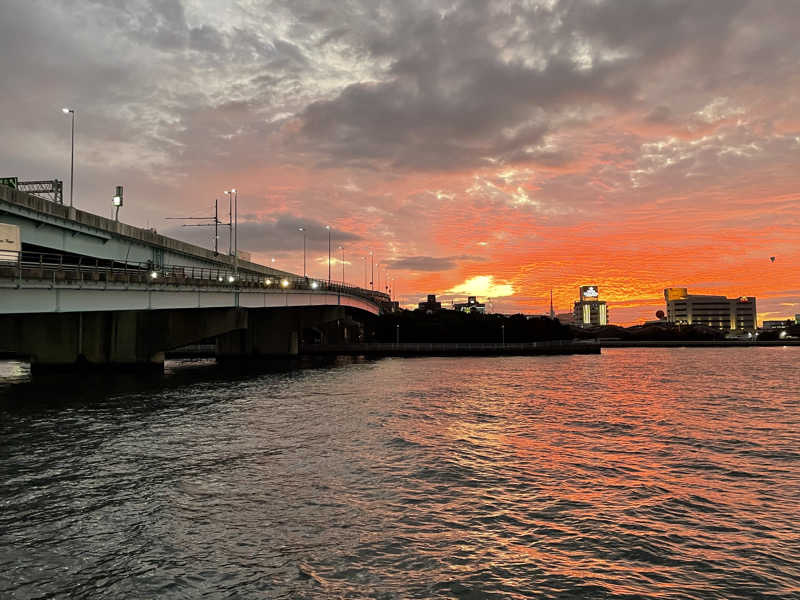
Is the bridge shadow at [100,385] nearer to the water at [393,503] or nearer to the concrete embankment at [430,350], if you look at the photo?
the water at [393,503]

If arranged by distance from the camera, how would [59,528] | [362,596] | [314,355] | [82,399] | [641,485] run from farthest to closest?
[314,355]
[82,399]
[641,485]
[59,528]
[362,596]

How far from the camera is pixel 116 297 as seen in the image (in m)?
43.1

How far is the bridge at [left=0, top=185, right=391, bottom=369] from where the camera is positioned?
38.4 meters

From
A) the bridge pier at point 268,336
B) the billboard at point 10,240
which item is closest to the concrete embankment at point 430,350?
the bridge pier at point 268,336

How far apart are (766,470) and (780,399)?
33.4 metres

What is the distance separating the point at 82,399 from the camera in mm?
43562

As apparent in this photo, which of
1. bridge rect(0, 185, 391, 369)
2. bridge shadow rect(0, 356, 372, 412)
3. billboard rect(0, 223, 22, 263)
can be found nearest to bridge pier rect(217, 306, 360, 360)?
bridge rect(0, 185, 391, 369)

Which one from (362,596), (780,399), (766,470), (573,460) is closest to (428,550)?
(362,596)

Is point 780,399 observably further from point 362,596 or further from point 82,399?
point 82,399

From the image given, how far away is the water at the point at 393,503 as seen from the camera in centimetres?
1297

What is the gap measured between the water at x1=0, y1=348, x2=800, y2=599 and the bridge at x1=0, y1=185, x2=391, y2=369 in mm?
9093

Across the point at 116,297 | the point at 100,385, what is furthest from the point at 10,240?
the point at 100,385

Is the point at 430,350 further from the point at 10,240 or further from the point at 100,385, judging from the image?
the point at 10,240

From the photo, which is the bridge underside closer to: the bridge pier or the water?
the bridge pier
